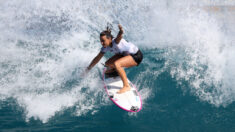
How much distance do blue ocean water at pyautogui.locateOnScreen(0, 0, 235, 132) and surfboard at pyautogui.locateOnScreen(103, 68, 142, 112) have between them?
234 millimetres

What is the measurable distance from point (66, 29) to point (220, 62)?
6493 mm

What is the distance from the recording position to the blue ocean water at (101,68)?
4.54 m

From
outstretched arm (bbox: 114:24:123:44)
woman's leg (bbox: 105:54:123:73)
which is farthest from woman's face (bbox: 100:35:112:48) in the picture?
woman's leg (bbox: 105:54:123:73)

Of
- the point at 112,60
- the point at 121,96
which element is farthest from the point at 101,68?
the point at 121,96

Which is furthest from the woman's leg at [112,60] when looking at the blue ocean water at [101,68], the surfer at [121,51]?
the blue ocean water at [101,68]

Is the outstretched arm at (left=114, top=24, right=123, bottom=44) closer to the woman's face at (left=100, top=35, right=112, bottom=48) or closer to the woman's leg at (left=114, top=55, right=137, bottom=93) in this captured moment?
the woman's face at (left=100, top=35, right=112, bottom=48)

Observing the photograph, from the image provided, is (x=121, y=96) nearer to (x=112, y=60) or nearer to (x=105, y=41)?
(x=112, y=60)

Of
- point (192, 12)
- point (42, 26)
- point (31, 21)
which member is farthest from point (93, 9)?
point (192, 12)

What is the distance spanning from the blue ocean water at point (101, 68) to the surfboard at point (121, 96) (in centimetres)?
23

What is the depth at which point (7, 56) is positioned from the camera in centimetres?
660

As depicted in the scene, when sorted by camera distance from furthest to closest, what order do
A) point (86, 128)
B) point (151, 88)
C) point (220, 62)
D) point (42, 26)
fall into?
1. point (42, 26)
2. point (220, 62)
3. point (151, 88)
4. point (86, 128)

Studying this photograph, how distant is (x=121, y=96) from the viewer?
482 cm

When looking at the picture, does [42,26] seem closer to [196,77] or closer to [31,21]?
[31,21]

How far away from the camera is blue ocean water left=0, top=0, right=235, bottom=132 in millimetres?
4535
